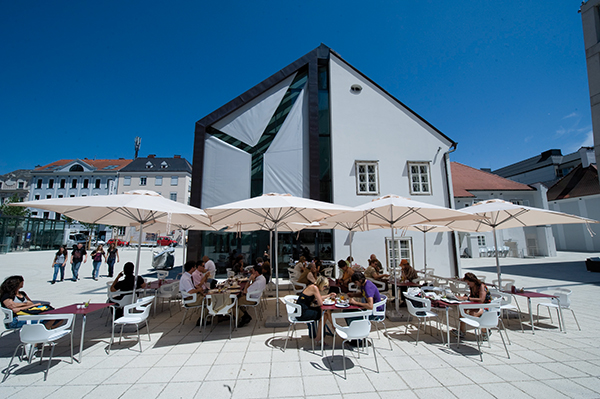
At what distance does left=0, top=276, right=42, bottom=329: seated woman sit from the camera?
15.8ft

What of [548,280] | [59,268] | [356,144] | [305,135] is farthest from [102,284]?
[548,280]

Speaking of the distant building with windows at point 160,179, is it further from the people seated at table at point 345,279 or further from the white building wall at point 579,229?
the white building wall at point 579,229

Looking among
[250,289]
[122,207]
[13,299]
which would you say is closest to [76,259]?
[13,299]

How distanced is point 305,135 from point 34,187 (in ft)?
199

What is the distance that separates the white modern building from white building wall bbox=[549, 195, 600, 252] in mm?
27324

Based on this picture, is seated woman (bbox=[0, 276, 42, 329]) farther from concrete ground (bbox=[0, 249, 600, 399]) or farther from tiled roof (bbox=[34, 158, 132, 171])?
tiled roof (bbox=[34, 158, 132, 171])

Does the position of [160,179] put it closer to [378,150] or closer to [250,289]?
[378,150]

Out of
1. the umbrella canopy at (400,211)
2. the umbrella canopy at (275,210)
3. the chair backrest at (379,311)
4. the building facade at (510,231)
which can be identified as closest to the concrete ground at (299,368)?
the chair backrest at (379,311)

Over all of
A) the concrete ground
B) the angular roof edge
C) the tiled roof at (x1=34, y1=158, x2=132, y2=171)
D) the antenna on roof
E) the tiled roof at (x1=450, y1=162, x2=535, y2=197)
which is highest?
the antenna on roof

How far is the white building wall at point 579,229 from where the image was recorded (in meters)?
30.2

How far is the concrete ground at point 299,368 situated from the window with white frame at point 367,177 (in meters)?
9.42

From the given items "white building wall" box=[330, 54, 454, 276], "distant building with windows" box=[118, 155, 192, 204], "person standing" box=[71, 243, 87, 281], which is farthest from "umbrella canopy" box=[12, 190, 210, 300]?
"distant building with windows" box=[118, 155, 192, 204]

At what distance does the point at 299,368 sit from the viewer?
4539mm

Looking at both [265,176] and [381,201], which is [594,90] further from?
[265,176]
